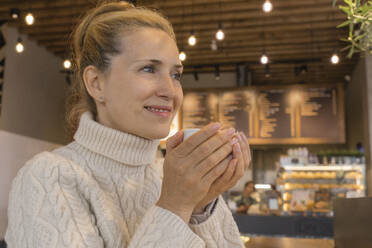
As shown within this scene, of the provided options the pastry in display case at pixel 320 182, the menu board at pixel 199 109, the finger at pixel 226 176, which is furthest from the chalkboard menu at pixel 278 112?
the finger at pixel 226 176

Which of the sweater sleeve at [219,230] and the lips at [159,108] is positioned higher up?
the lips at [159,108]

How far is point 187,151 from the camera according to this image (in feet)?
2.31

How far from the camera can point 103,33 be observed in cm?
94

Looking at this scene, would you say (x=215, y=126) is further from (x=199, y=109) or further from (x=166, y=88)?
(x=199, y=109)

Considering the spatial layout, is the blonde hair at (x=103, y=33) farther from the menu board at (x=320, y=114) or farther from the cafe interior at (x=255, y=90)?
the menu board at (x=320, y=114)

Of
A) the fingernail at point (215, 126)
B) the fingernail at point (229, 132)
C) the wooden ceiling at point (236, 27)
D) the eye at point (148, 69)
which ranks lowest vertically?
the fingernail at point (229, 132)

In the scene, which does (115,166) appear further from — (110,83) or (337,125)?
(337,125)

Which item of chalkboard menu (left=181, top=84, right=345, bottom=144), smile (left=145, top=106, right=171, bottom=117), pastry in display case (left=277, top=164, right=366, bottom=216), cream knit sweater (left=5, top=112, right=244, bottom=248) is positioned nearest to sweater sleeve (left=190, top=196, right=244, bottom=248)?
cream knit sweater (left=5, top=112, right=244, bottom=248)

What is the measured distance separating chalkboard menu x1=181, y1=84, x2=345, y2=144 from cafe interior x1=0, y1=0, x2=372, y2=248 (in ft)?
0.05

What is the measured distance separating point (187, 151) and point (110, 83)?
295 millimetres

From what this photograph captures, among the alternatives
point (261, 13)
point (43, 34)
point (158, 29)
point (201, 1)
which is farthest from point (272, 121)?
point (158, 29)

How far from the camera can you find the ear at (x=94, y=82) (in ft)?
3.02

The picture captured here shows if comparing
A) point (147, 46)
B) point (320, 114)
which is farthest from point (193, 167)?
point (320, 114)

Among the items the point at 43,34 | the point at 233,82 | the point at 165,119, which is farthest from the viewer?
the point at 233,82
